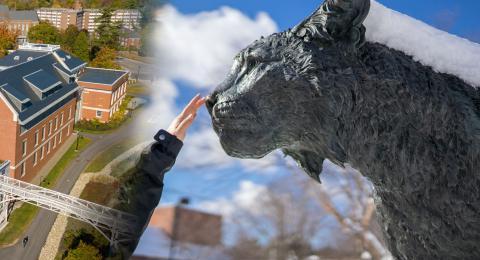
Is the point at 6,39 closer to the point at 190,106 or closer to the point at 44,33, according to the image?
the point at 44,33

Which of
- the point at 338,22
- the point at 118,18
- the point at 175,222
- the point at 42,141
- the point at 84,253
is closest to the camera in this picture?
the point at 338,22

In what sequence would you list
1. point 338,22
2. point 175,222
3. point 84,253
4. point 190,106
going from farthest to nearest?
point 84,253
point 175,222
point 190,106
point 338,22

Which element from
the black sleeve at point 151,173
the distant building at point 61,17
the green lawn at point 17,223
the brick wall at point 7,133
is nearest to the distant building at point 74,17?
the distant building at point 61,17

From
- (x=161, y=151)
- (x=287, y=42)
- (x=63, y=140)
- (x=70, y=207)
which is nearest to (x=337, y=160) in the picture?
(x=287, y=42)

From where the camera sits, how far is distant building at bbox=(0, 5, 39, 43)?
2092 millimetres

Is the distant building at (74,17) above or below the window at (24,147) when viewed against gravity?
above

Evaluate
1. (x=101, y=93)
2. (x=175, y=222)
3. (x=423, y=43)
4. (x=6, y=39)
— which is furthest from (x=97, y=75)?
(x=423, y=43)

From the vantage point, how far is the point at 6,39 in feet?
6.86

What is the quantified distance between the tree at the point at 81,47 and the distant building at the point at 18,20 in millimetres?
228

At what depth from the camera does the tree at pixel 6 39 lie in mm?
2082

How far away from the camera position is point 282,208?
1312 millimetres

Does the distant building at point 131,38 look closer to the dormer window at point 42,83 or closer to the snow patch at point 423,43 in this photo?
the dormer window at point 42,83

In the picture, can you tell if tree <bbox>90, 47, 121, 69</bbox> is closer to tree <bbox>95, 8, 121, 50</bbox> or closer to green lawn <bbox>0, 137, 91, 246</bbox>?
tree <bbox>95, 8, 121, 50</bbox>

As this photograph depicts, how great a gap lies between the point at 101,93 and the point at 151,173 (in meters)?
1.22
